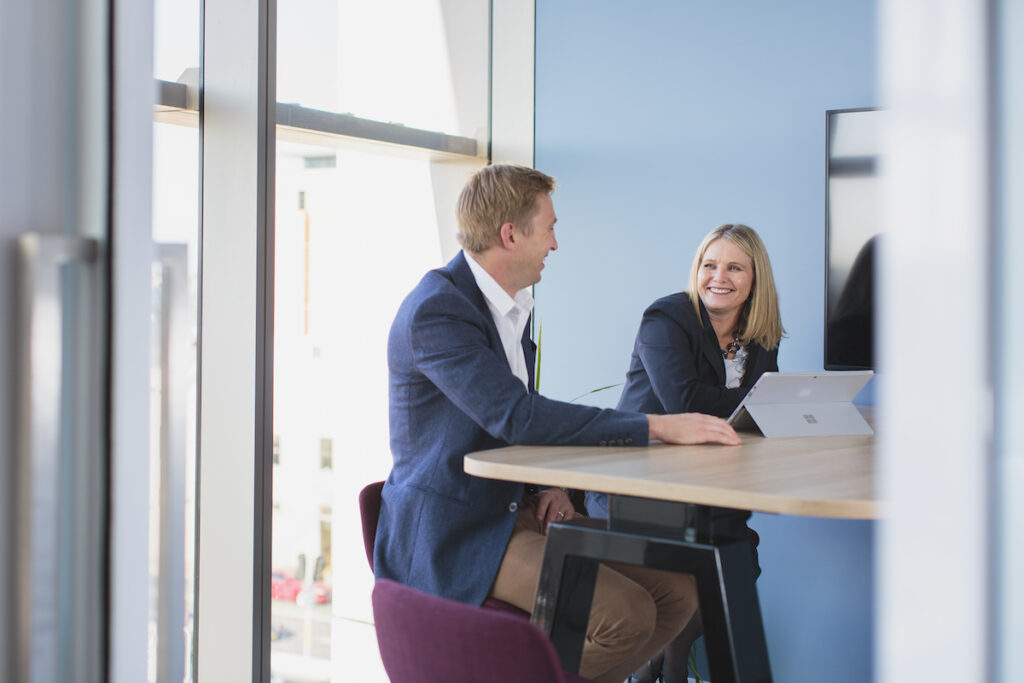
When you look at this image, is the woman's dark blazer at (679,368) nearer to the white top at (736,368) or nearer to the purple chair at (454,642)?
the white top at (736,368)

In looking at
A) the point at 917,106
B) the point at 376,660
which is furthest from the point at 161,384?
the point at 376,660

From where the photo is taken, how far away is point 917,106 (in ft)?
3.32

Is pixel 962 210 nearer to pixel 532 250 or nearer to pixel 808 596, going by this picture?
pixel 532 250

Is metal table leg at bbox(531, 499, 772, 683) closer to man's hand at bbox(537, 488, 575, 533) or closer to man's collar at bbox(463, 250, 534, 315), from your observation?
man's hand at bbox(537, 488, 575, 533)

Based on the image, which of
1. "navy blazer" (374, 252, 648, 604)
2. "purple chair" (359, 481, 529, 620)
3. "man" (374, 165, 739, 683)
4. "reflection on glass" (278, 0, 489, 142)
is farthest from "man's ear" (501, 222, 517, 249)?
"reflection on glass" (278, 0, 489, 142)

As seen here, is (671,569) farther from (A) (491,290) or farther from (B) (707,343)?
(B) (707,343)

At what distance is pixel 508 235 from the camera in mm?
2268

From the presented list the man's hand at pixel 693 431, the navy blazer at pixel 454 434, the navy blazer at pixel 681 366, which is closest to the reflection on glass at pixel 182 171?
the navy blazer at pixel 454 434

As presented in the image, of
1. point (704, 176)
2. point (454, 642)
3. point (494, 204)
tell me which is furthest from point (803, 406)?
point (704, 176)

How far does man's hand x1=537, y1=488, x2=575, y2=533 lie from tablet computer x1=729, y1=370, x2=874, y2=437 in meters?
0.42

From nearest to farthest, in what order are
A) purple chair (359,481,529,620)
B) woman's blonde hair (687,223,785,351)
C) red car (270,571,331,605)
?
purple chair (359,481,529,620)
red car (270,571,331,605)
woman's blonde hair (687,223,785,351)

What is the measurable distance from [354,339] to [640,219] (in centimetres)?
114

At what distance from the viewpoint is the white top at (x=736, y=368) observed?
9.74 ft

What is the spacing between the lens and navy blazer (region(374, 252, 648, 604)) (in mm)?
1965
